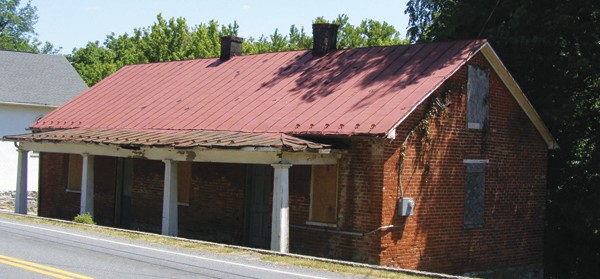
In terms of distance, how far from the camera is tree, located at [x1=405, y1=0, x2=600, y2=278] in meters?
20.6

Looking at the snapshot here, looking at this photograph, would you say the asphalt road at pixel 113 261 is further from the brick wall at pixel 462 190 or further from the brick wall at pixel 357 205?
the brick wall at pixel 462 190

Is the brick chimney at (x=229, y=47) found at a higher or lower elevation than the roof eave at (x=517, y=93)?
higher

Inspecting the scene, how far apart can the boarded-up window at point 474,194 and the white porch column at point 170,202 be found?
6.56 metres

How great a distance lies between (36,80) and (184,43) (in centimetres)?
1643

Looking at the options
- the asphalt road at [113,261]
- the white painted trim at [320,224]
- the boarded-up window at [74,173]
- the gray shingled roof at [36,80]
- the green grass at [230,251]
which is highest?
the gray shingled roof at [36,80]

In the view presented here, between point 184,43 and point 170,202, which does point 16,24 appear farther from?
point 170,202

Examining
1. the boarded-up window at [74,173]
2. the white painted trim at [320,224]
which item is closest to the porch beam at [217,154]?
the white painted trim at [320,224]

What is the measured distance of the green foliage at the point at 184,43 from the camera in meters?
53.9

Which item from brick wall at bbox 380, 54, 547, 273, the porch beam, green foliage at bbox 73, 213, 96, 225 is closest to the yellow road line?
the porch beam

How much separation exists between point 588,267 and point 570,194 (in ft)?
7.47

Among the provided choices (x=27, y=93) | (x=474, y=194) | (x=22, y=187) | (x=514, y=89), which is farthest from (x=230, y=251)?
(x=27, y=93)

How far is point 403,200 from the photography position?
16.2 meters

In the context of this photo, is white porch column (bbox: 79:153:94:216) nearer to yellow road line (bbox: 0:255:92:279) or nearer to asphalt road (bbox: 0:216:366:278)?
asphalt road (bbox: 0:216:366:278)

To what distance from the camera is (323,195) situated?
17156 millimetres
